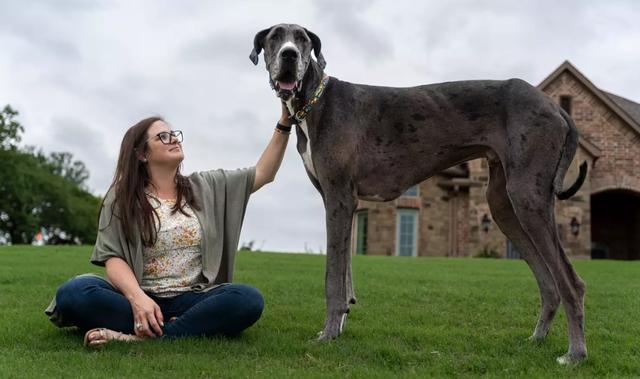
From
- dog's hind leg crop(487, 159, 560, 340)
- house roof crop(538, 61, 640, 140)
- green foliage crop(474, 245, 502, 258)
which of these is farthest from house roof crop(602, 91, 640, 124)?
dog's hind leg crop(487, 159, 560, 340)

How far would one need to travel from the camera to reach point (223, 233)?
537 cm

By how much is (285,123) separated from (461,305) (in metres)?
3.23

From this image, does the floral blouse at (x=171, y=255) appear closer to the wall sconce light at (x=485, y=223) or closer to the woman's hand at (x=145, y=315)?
the woman's hand at (x=145, y=315)

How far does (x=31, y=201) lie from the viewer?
5159 cm

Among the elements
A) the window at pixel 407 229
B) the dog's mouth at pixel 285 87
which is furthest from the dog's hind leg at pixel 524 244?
the window at pixel 407 229

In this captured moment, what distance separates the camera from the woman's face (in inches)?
→ 204

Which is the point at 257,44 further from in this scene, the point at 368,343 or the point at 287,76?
the point at 368,343

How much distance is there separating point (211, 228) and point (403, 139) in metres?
1.63

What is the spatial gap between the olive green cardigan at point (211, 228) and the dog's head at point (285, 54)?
100 centimetres

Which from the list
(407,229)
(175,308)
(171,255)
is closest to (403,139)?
(171,255)

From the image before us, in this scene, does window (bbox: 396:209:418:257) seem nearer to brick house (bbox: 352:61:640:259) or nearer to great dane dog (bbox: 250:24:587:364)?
brick house (bbox: 352:61:640:259)

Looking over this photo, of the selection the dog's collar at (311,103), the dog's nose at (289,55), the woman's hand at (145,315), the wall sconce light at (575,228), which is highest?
the wall sconce light at (575,228)

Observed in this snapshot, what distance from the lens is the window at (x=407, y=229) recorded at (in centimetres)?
2802

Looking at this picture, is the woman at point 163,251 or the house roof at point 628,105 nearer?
the woman at point 163,251
